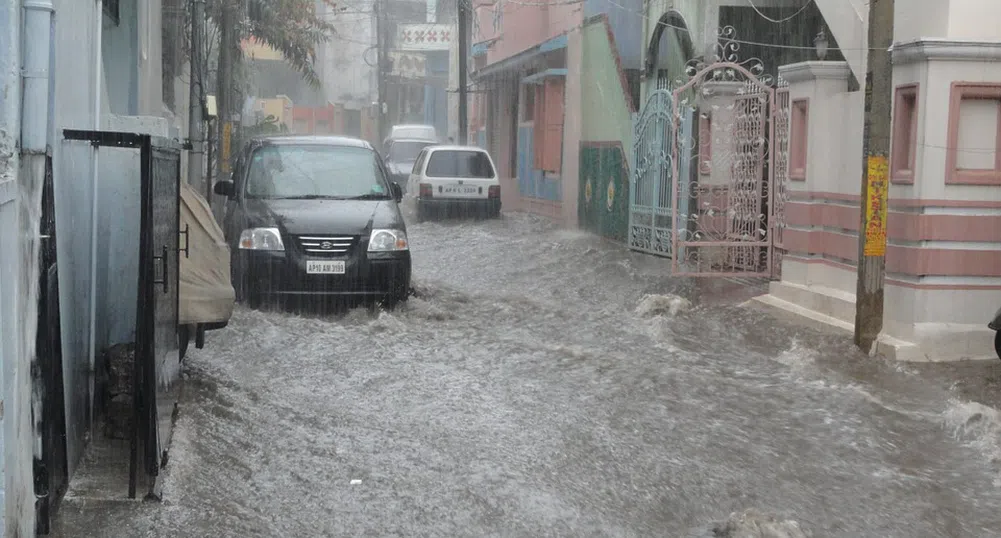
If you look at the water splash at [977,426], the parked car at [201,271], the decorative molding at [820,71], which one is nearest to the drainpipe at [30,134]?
the parked car at [201,271]

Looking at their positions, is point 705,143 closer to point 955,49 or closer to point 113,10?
point 955,49

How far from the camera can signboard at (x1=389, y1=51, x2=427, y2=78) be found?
5947 centimetres

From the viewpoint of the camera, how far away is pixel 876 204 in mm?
9531

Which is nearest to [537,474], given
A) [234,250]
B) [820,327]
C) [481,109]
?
[820,327]

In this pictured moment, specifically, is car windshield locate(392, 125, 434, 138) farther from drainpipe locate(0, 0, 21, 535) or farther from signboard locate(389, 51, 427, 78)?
drainpipe locate(0, 0, 21, 535)

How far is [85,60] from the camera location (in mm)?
6258

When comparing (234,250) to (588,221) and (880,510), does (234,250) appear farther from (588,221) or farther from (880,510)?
(588,221)

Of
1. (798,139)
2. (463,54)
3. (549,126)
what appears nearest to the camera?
(798,139)

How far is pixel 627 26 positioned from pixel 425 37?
127 feet

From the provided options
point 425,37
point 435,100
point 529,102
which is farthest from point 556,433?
point 425,37

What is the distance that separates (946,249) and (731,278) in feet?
16.9

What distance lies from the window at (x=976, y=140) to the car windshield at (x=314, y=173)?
217 inches

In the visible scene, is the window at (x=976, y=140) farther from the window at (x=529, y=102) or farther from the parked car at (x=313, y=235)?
the window at (x=529, y=102)

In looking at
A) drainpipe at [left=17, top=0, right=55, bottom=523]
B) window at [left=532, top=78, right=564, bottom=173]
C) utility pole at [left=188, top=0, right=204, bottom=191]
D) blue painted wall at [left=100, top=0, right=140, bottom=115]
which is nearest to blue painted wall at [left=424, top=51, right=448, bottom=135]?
window at [left=532, top=78, right=564, bottom=173]
